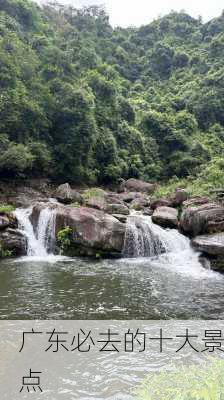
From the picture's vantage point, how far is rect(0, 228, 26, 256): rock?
53.2 ft

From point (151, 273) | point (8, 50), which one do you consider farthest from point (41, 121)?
point (151, 273)

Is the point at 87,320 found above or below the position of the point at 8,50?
below

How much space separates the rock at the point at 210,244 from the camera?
1467 cm

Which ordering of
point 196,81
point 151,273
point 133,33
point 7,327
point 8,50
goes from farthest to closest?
point 133,33, point 196,81, point 8,50, point 151,273, point 7,327

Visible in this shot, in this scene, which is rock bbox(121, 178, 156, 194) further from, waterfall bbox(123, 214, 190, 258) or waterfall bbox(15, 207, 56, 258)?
waterfall bbox(15, 207, 56, 258)

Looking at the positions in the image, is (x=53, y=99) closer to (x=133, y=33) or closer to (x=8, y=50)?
(x=8, y=50)

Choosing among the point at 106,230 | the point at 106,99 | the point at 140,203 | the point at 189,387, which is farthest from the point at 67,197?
the point at 189,387

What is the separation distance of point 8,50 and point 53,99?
4433 millimetres

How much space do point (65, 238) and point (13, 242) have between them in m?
2.09

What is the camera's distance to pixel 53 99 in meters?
28.0

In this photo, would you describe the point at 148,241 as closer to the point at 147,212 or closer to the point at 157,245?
the point at 157,245

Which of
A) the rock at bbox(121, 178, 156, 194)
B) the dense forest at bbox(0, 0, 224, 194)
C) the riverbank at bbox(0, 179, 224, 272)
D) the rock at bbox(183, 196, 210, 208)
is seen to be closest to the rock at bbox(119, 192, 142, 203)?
the rock at bbox(121, 178, 156, 194)

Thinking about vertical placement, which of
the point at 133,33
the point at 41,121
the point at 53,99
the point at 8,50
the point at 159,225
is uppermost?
the point at 133,33

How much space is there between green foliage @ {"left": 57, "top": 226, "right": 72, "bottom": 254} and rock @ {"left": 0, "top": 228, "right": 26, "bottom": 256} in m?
1.52
